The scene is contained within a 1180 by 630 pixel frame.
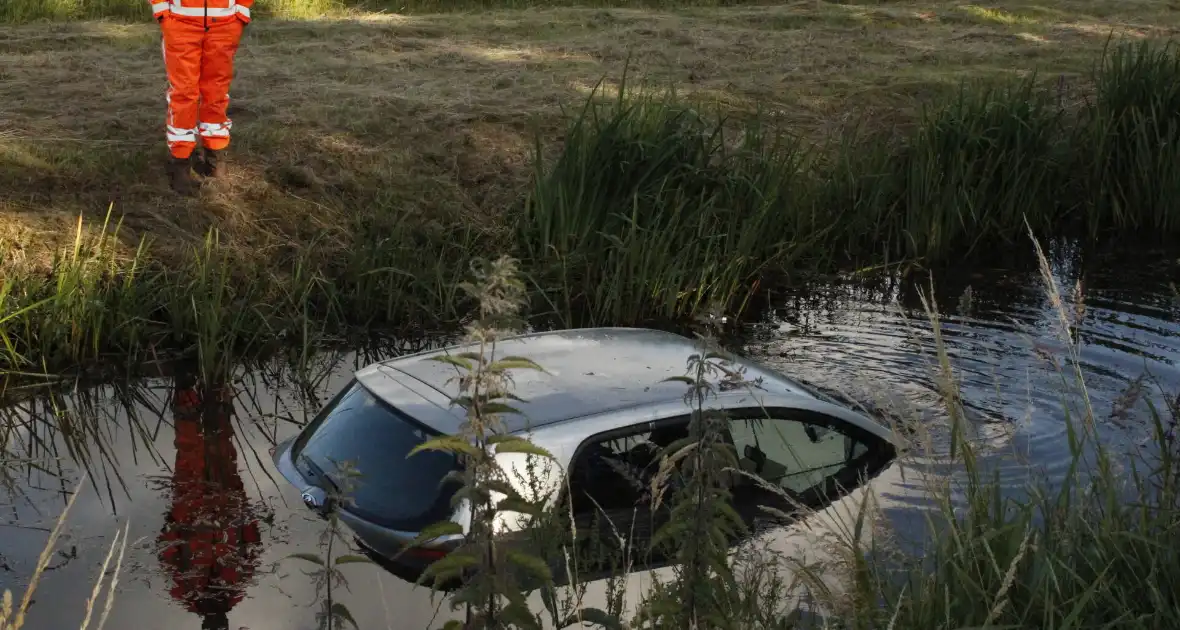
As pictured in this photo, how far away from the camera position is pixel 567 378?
549cm

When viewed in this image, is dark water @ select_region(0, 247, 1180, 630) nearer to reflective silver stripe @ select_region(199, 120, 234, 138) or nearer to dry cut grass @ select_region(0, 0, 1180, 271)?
dry cut grass @ select_region(0, 0, 1180, 271)

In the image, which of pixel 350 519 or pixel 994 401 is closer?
pixel 350 519

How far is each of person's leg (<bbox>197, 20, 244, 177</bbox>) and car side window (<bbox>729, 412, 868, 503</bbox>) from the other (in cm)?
549

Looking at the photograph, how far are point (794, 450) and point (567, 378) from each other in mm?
994

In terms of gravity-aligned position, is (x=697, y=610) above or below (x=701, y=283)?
above

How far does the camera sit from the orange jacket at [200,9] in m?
9.38

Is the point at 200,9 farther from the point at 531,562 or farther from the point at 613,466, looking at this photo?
the point at 531,562

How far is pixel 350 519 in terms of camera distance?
5152 mm

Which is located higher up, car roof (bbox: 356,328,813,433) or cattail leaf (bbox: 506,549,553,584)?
cattail leaf (bbox: 506,549,553,584)

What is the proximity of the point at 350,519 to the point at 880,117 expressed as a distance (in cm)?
935

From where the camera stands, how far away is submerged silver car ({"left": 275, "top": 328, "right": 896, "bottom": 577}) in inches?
198

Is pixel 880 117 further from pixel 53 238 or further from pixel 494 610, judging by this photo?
pixel 494 610

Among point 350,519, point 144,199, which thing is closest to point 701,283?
point 144,199

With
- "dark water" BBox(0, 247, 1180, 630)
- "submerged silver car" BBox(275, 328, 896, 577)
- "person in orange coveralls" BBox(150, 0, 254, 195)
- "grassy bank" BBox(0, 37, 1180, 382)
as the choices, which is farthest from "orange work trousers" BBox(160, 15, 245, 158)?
"submerged silver car" BBox(275, 328, 896, 577)
